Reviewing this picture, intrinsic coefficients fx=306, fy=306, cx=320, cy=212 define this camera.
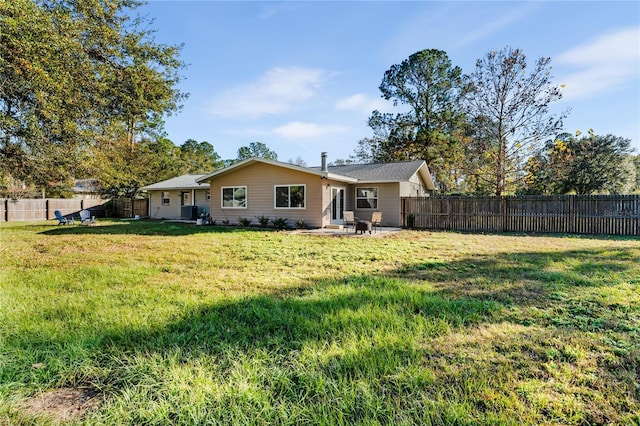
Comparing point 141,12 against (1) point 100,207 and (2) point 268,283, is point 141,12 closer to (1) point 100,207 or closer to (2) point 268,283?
(2) point 268,283

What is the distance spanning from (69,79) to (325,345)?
29.9 feet

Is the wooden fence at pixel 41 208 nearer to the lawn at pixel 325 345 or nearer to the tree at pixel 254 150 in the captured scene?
the lawn at pixel 325 345

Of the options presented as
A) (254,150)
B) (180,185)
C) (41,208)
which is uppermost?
(254,150)

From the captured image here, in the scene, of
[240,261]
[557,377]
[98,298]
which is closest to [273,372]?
[557,377]

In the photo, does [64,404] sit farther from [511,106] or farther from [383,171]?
[511,106]

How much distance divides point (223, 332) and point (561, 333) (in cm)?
344

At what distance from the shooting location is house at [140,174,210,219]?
19.5 meters

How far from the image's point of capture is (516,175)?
18281 millimetres

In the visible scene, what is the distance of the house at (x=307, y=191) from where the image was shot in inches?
544

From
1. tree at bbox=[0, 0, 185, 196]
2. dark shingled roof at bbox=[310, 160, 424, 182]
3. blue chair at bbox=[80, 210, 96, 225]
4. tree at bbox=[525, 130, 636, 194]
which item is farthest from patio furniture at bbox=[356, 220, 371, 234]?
tree at bbox=[525, 130, 636, 194]

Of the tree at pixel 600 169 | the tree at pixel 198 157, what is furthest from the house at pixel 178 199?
the tree at pixel 600 169

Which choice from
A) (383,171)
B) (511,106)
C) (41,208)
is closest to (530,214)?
(511,106)

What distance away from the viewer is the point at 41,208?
66.4 feet

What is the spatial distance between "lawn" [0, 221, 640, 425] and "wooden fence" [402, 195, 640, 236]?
314 inches
